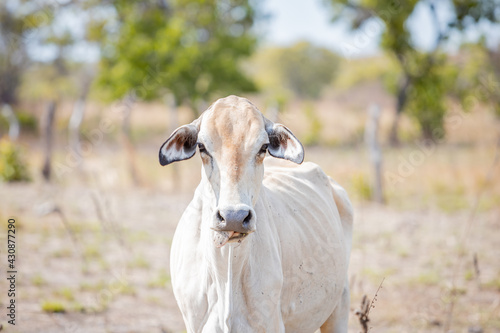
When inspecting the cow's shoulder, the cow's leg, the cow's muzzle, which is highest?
the cow's muzzle

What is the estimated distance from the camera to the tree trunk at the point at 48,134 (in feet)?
47.9

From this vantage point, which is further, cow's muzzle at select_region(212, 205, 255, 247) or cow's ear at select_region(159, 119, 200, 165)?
cow's ear at select_region(159, 119, 200, 165)

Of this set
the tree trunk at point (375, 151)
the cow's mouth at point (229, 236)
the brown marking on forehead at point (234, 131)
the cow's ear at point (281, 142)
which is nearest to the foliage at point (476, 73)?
the tree trunk at point (375, 151)

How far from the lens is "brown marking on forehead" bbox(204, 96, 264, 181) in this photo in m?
2.89

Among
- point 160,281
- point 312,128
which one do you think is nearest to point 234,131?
point 160,281

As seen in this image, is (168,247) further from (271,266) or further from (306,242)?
(271,266)

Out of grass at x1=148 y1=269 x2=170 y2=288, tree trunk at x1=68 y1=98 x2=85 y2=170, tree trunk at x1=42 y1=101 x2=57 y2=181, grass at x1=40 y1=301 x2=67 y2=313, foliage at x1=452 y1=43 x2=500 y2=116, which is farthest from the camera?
foliage at x1=452 y1=43 x2=500 y2=116

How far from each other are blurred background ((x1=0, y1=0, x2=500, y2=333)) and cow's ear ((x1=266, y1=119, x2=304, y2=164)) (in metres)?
1.49

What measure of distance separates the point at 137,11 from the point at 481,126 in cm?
1496

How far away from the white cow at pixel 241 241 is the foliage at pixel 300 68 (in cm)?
4496

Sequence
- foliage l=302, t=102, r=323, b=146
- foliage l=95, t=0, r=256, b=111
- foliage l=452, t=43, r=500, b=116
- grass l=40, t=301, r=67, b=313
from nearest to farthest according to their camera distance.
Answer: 1. grass l=40, t=301, r=67, b=313
2. foliage l=95, t=0, r=256, b=111
3. foliage l=452, t=43, r=500, b=116
4. foliage l=302, t=102, r=323, b=146

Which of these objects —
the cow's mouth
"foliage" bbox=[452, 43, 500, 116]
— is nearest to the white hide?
the cow's mouth

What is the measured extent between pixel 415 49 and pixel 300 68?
2854 cm

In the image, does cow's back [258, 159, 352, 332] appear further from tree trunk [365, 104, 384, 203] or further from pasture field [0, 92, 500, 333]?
tree trunk [365, 104, 384, 203]
